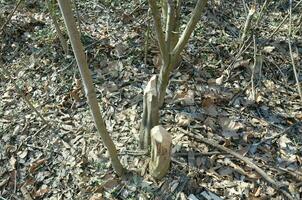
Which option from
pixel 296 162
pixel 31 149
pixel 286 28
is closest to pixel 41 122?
pixel 31 149

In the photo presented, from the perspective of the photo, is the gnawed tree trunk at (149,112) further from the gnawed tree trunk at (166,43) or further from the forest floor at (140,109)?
the forest floor at (140,109)

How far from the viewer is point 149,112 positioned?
2219mm

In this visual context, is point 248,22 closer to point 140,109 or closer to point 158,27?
point 140,109

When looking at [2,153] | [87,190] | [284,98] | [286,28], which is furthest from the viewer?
[286,28]

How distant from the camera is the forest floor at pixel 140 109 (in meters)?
2.31

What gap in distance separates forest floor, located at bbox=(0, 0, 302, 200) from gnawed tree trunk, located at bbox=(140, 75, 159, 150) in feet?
0.47

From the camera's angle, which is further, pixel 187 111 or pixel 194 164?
pixel 187 111

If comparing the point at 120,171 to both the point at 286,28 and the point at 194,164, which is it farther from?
the point at 286,28

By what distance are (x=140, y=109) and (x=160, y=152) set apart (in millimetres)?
691

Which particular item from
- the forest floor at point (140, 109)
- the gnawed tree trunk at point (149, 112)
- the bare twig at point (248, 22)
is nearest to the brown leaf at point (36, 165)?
the forest floor at point (140, 109)

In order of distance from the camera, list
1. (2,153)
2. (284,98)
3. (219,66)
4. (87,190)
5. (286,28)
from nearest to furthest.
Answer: (87,190)
(2,153)
(284,98)
(219,66)
(286,28)

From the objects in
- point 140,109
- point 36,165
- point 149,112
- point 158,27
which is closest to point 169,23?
point 158,27

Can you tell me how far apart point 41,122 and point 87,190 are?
73 centimetres

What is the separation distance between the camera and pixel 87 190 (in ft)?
7.50
